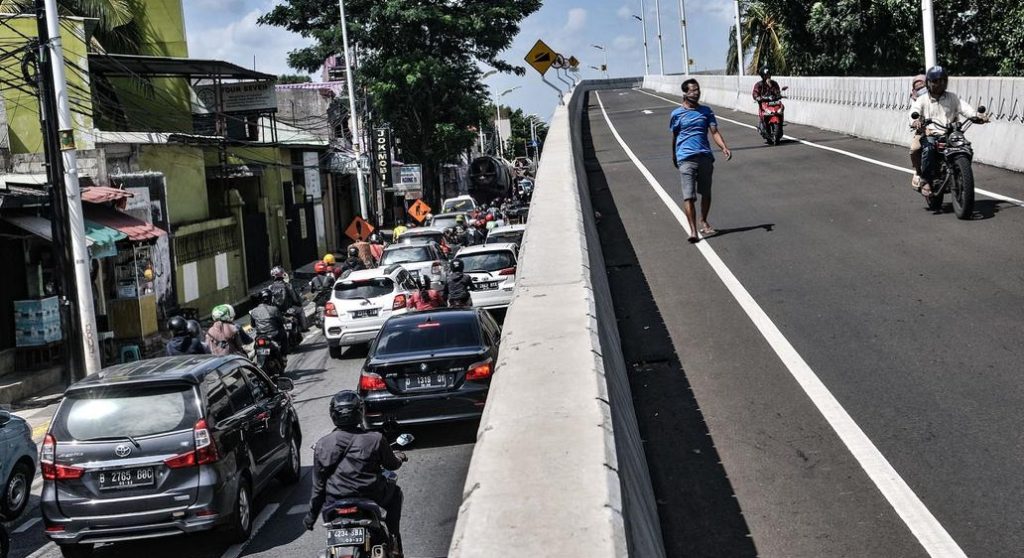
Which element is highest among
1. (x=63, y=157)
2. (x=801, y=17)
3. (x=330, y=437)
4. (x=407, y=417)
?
(x=801, y=17)

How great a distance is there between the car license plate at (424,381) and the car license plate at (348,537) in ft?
17.0

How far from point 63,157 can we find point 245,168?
61.5 ft

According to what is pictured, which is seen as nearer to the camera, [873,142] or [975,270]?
[975,270]

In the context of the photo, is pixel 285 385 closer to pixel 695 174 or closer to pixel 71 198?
pixel 695 174

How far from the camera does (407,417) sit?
41.6ft

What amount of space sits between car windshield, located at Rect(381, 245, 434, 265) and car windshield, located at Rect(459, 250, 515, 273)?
385 cm

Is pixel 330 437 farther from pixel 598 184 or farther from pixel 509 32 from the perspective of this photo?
pixel 509 32

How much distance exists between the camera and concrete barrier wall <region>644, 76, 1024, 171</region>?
17.1 m

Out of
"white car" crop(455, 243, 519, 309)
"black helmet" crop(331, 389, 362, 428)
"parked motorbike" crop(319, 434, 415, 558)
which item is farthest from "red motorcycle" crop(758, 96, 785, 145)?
"parked motorbike" crop(319, 434, 415, 558)

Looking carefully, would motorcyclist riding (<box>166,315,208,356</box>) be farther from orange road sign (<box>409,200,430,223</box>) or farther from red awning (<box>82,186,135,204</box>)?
orange road sign (<box>409,200,430,223</box>)

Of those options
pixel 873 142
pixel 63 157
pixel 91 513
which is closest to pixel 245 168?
pixel 63 157

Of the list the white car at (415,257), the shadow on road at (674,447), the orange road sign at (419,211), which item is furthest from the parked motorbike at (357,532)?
the orange road sign at (419,211)

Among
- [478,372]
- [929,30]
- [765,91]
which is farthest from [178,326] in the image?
[929,30]

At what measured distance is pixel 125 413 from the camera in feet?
31.9
